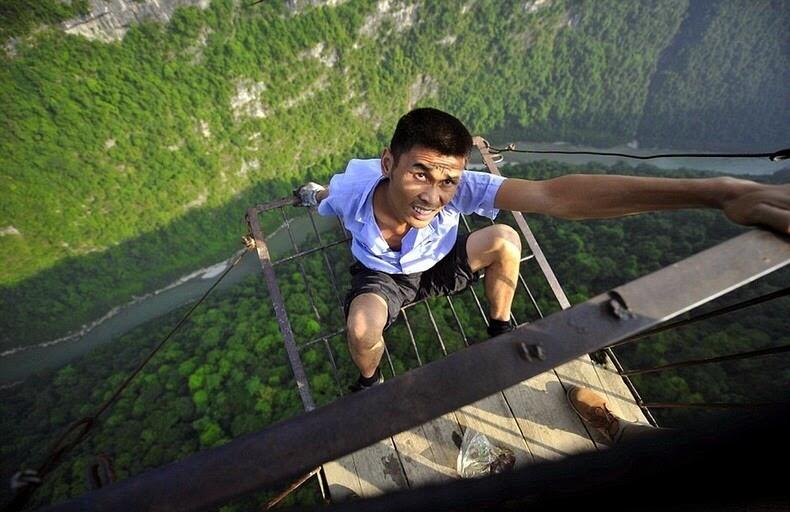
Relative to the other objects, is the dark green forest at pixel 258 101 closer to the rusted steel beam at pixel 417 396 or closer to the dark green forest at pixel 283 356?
the dark green forest at pixel 283 356

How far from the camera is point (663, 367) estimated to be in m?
1.87

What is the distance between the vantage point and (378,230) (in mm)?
2516

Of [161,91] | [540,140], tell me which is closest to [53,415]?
[161,91]

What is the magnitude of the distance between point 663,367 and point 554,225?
55.7 feet

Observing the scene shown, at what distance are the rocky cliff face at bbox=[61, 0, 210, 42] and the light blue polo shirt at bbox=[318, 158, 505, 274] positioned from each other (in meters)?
31.8

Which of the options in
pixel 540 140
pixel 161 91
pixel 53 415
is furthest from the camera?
pixel 540 140

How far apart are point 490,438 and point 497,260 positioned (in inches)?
45.1

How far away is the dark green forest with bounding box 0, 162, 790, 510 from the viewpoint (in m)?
11.7

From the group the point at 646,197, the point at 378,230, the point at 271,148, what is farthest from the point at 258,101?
the point at 646,197

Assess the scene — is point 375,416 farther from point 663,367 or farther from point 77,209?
point 77,209

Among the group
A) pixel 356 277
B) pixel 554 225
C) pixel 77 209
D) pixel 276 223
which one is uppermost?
pixel 77 209

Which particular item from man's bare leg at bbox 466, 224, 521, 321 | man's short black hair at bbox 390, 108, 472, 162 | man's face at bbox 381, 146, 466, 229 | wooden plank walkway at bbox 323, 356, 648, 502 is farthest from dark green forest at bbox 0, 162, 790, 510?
man's short black hair at bbox 390, 108, 472, 162

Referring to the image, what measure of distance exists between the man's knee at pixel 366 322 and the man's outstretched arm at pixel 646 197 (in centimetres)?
99

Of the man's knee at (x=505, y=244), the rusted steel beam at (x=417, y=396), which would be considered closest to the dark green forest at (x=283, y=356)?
the man's knee at (x=505, y=244)
